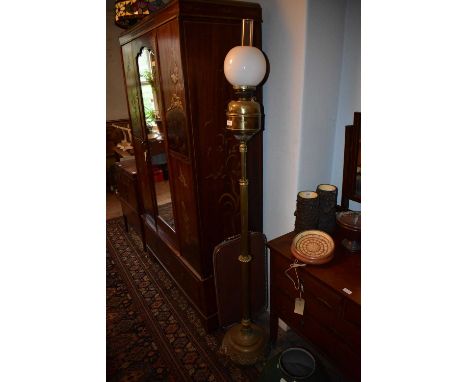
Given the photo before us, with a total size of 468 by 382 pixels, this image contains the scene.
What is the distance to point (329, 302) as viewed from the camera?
128 centimetres

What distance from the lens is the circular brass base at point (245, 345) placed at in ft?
5.58

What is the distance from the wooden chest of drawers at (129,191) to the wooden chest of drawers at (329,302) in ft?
5.37

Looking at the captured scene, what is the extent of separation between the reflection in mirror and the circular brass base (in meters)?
0.90

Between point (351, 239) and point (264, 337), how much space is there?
87 cm

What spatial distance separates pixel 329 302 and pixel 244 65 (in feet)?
3.66

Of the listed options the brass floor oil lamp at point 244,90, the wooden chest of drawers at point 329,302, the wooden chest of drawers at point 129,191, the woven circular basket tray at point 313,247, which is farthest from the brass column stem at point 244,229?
the wooden chest of drawers at point 129,191

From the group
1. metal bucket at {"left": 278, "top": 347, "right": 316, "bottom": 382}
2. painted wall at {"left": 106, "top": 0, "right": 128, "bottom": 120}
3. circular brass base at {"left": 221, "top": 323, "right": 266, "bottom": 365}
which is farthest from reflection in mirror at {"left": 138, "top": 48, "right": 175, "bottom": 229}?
painted wall at {"left": 106, "top": 0, "right": 128, "bottom": 120}

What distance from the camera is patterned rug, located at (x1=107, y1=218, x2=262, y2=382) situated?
5.57 ft

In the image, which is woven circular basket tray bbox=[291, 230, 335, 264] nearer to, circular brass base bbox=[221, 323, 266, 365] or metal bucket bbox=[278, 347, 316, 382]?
metal bucket bbox=[278, 347, 316, 382]

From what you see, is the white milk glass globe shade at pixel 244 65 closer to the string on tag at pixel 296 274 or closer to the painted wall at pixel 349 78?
the painted wall at pixel 349 78
